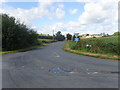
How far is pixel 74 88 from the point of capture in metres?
4.01

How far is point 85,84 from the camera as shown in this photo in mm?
4387

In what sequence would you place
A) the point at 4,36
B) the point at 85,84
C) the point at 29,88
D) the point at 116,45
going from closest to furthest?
1. the point at 29,88
2. the point at 85,84
3. the point at 116,45
4. the point at 4,36

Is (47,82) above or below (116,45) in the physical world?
below

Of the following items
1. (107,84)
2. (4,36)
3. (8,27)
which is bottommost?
(107,84)

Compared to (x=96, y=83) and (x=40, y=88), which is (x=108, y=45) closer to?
(x=96, y=83)

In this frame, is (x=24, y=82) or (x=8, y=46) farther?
(x=8, y=46)

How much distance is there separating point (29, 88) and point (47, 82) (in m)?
0.87

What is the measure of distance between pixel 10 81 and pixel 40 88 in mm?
1656

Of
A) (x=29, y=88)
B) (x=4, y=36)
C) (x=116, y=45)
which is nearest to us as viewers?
(x=29, y=88)

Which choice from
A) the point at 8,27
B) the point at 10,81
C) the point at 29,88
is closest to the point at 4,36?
the point at 8,27

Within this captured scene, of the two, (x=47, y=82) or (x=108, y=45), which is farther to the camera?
(x=108, y=45)

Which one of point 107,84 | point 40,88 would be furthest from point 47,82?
point 107,84

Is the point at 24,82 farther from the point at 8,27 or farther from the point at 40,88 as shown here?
the point at 8,27

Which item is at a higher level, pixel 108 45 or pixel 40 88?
pixel 108 45
